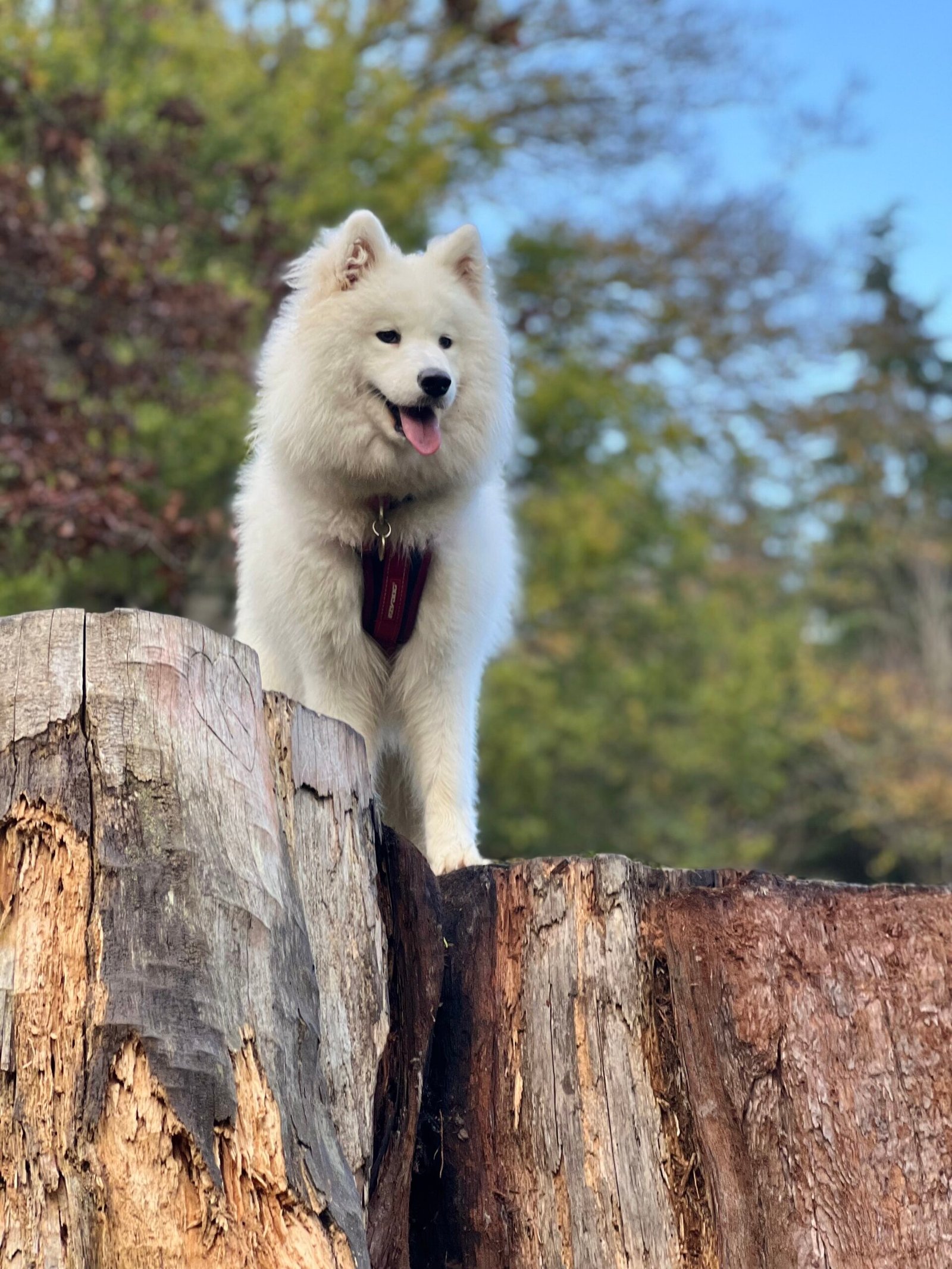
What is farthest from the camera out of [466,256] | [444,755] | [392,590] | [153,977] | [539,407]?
[539,407]

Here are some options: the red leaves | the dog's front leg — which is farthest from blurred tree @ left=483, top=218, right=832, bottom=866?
the dog's front leg

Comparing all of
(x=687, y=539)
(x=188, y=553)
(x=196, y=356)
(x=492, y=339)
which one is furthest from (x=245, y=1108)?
(x=687, y=539)

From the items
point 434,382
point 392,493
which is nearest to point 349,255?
point 434,382

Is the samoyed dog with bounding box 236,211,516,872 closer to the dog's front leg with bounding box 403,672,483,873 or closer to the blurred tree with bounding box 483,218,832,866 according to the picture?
the dog's front leg with bounding box 403,672,483,873

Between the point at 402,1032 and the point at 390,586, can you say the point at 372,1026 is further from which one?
the point at 390,586

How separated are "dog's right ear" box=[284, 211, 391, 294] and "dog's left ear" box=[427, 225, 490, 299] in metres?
0.20

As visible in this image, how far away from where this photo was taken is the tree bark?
3.03 meters

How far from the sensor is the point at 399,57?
2042 cm

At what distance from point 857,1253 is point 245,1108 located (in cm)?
172

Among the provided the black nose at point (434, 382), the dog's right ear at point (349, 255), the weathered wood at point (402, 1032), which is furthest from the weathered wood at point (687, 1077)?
the dog's right ear at point (349, 255)

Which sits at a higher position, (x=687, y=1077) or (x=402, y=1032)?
(x=402, y=1032)

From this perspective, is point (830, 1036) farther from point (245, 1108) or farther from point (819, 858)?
point (819, 858)

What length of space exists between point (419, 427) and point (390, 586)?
549 millimetres

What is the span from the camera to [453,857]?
4.79 m
